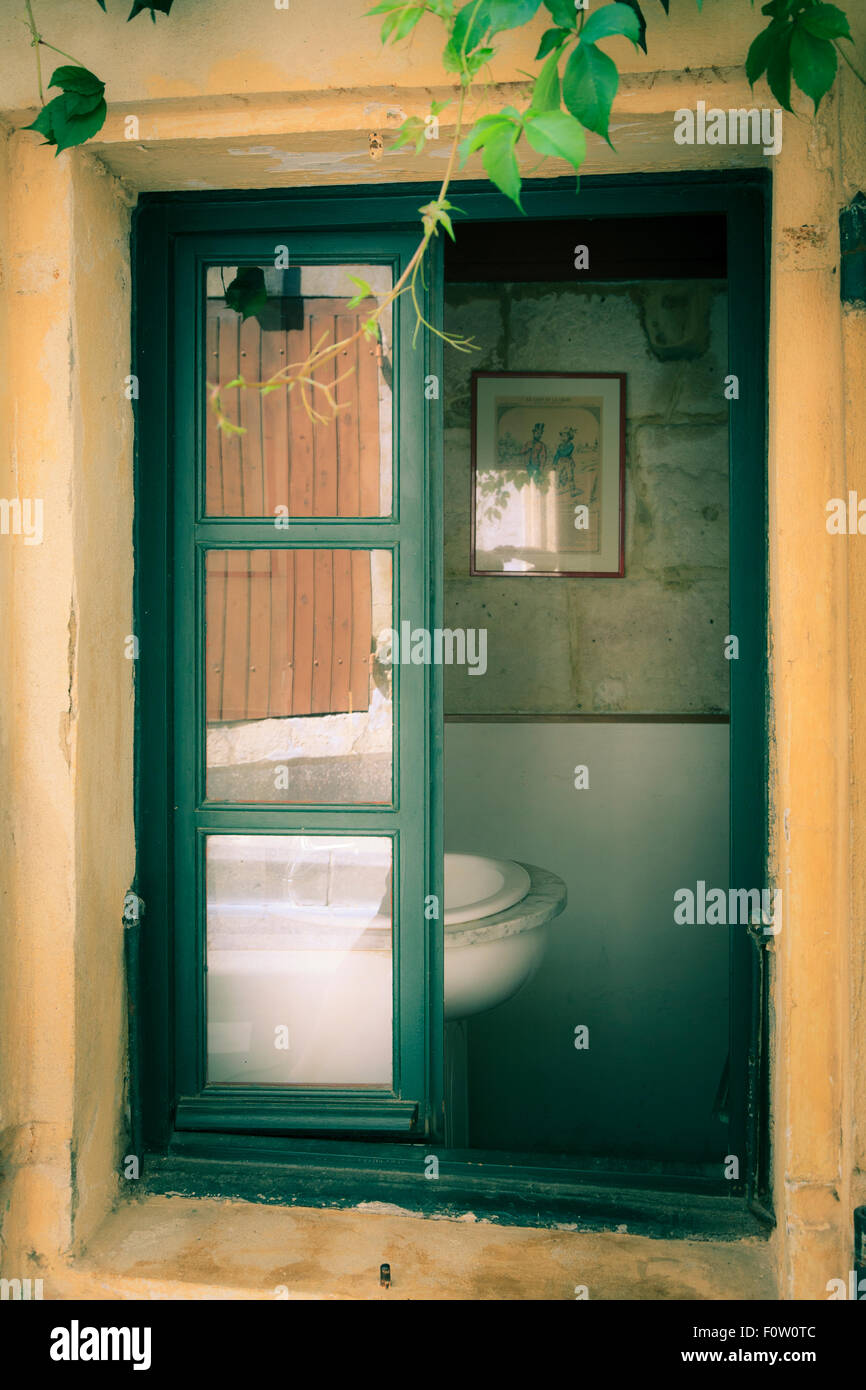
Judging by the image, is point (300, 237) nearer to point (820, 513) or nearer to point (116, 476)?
point (116, 476)

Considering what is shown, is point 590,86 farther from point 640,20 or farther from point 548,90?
point 640,20

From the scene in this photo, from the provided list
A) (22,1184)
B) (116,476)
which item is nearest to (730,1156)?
(22,1184)

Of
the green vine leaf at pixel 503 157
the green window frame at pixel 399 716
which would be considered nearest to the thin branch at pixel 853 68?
the green window frame at pixel 399 716

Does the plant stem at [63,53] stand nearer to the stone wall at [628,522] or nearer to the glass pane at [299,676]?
the glass pane at [299,676]

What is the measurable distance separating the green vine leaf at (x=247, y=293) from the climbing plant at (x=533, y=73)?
1.08 feet

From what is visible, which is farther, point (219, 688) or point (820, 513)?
point (219, 688)

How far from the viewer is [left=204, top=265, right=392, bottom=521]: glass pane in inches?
64.2

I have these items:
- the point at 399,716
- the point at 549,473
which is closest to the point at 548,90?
the point at 399,716

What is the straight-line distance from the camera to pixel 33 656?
4.91 ft

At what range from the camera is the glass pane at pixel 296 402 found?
1.63 metres

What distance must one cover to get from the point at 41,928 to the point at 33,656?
17.8 inches

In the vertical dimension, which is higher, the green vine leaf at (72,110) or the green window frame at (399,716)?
the green vine leaf at (72,110)

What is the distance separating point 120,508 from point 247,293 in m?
0.46

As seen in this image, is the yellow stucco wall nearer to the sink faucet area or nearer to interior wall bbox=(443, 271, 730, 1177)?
the sink faucet area
